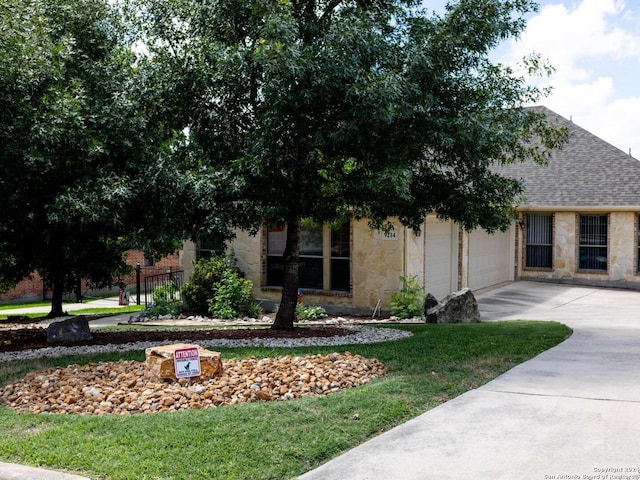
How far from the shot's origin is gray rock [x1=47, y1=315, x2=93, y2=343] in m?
11.7

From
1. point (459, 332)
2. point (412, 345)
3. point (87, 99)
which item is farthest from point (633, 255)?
point (87, 99)

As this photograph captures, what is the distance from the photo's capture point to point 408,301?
55.8 ft

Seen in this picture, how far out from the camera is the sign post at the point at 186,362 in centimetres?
753

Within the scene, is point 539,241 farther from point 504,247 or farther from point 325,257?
point 325,257

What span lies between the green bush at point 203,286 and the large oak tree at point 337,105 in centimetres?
629

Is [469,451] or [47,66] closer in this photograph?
[469,451]

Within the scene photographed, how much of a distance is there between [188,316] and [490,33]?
10912mm

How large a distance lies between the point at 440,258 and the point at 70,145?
473 inches

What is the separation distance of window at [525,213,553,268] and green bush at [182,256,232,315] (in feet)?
38.9

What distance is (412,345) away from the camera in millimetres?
10070

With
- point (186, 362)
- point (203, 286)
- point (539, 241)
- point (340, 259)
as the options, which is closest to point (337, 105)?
point (186, 362)

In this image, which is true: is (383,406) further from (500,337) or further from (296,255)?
(296,255)

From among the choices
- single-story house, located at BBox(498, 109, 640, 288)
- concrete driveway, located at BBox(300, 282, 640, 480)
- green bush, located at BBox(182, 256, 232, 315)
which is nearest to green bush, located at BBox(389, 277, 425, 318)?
green bush, located at BBox(182, 256, 232, 315)

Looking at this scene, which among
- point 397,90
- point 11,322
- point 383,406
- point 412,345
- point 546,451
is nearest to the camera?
point 546,451
